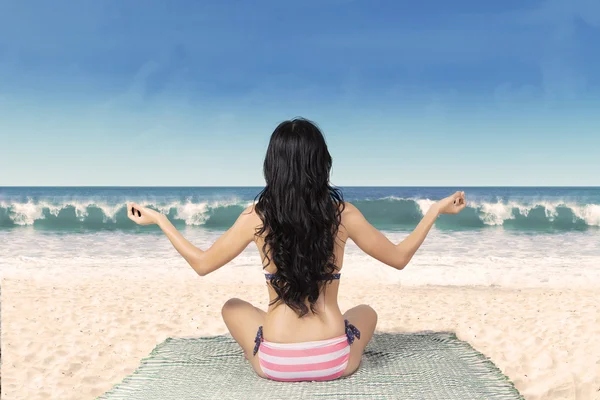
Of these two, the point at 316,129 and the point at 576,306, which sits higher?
the point at 316,129

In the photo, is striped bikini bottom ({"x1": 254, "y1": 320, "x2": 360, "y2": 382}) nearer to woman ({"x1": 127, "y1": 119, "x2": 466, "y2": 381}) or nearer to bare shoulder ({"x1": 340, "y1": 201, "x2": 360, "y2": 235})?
woman ({"x1": 127, "y1": 119, "x2": 466, "y2": 381})

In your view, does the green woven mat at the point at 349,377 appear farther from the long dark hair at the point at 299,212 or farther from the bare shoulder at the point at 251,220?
the bare shoulder at the point at 251,220

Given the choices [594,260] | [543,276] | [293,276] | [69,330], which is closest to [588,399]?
[293,276]

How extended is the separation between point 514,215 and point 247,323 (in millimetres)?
24294

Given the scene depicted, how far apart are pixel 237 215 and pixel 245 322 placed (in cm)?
2225

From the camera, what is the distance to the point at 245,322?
3.14m

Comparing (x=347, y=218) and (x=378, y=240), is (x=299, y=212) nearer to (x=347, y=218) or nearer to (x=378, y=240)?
(x=347, y=218)

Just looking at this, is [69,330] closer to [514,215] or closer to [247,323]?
[247,323]

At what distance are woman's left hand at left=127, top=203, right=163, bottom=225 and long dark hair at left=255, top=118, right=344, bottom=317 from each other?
0.64 m

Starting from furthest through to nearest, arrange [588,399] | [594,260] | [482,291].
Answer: [594,260] < [482,291] < [588,399]

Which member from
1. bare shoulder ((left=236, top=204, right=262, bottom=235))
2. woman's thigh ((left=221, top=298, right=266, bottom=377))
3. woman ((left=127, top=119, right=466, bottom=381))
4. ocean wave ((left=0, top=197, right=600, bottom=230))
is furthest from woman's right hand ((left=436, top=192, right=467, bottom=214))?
ocean wave ((left=0, top=197, right=600, bottom=230))

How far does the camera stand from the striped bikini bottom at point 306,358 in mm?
2883

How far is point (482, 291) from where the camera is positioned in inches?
318

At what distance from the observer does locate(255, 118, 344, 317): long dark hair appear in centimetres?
258
